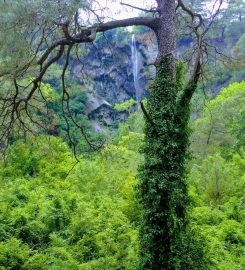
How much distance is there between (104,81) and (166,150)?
44.5 meters

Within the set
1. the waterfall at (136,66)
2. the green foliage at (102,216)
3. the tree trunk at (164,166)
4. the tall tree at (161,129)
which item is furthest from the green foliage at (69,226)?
the waterfall at (136,66)

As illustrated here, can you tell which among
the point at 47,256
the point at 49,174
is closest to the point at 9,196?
the point at 47,256

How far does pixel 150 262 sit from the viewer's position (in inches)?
251

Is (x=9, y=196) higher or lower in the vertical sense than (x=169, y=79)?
lower

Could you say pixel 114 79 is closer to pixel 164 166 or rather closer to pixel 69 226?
pixel 69 226

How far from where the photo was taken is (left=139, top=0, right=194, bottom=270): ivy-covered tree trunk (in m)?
6.40

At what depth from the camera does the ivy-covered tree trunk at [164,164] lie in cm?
640

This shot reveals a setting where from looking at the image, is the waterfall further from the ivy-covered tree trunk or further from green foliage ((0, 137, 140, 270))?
the ivy-covered tree trunk

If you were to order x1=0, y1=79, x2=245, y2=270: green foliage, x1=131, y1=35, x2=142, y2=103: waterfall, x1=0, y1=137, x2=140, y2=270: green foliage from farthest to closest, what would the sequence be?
x1=131, y1=35, x2=142, y2=103: waterfall
x1=0, y1=137, x2=140, y2=270: green foliage
x1=0, y1=79, x2=245, y2=270: green foliage

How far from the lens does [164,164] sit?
6.60 meters

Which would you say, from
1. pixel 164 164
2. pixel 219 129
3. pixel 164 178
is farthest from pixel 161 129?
pixel 219 129

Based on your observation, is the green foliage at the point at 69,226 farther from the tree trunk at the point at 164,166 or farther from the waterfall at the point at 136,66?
the waterfall at the point at 136,66

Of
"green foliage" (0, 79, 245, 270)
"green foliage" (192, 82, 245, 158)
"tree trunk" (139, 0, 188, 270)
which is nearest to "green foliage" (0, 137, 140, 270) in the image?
"green foliage" (0, 79, 245, 270)

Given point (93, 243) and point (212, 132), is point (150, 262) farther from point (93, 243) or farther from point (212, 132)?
point (212, 132)
